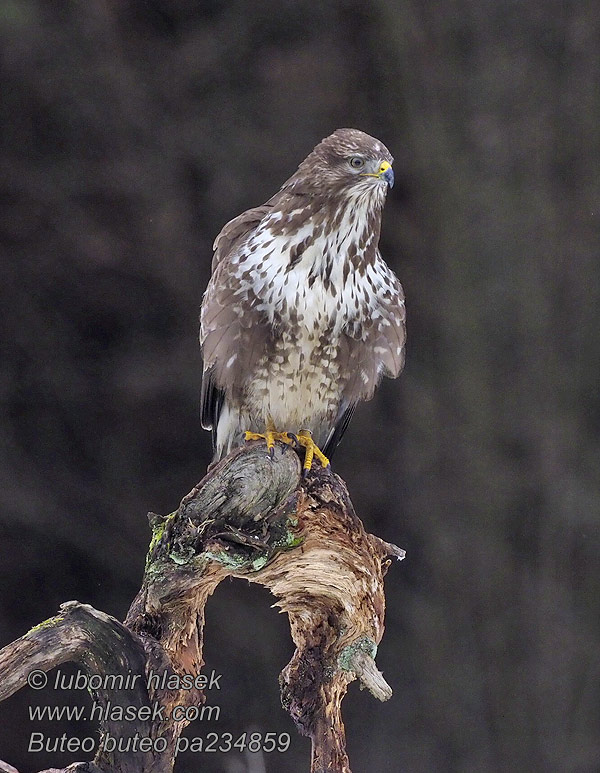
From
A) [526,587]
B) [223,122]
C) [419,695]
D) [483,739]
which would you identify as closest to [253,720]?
[419,695]

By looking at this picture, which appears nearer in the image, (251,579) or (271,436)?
(251,579)

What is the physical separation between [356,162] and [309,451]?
586 mm

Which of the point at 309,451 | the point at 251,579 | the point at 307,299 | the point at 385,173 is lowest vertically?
the point at 251,579

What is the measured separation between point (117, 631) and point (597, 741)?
6.26 feet

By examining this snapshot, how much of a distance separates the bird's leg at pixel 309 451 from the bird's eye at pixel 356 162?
0.57m

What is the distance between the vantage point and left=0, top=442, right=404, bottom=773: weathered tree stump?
5.26 ft

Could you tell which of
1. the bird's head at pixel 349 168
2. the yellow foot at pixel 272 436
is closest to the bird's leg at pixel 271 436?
the yellow foot at pixel 272 436

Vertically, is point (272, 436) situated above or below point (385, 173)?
below

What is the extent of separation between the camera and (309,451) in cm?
200

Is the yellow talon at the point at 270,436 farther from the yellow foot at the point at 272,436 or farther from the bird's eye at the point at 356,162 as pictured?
the bird's eye at the point at 356,162

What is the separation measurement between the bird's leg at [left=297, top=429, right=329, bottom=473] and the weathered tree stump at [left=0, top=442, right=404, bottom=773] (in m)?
0.03

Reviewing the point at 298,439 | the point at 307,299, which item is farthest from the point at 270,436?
the point at 307,299

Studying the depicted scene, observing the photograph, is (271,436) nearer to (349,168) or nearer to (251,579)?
(251,579)

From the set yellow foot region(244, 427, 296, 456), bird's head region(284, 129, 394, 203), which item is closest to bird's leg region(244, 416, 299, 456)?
yellow foot region(244, 427, 296, 456)
